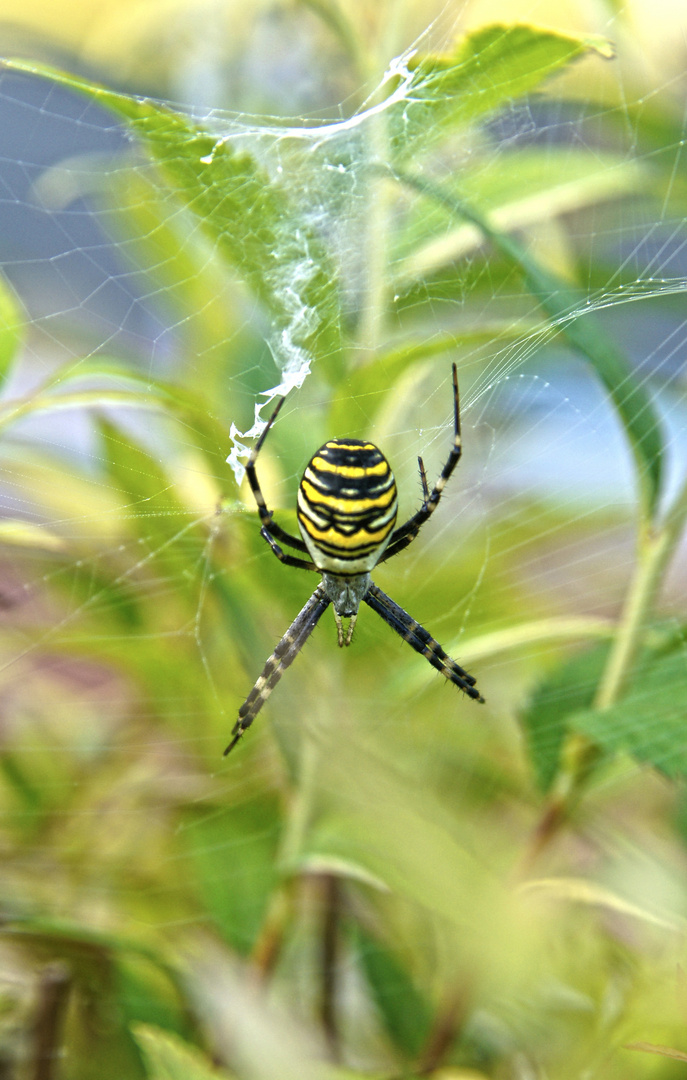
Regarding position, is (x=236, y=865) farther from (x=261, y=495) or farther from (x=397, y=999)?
(x=261, y=495)

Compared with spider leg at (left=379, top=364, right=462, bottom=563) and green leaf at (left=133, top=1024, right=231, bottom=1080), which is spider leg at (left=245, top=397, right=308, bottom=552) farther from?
green leaf at (left=133, top=1024, right=231, bottom=1080)

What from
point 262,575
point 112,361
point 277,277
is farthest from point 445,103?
point 262,575

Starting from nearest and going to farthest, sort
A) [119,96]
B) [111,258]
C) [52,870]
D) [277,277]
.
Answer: [119,96], [277,277], [52,870], [111,258]

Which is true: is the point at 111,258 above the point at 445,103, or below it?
below

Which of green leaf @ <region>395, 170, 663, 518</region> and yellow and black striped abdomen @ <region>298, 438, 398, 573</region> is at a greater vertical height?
green leaf @ <region>395, 170, 663, 518</region>

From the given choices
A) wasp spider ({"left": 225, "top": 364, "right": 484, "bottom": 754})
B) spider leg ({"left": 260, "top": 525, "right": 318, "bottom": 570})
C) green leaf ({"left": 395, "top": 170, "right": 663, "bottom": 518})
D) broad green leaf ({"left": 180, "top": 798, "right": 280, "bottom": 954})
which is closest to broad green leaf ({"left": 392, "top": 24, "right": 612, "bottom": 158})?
green leaf ({"left": 395, "top": 170, "right": 663, "bottom": 518})

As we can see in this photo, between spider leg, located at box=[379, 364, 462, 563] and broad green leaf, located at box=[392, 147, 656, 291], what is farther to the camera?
spider leg, located at box=[379, 364, 462, 563]

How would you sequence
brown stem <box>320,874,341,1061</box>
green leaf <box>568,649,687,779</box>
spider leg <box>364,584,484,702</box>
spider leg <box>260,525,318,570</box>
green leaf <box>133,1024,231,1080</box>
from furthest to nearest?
spider leg <box>364,584,484,702</box>, brown stem <box>320,874,341,1061</box>, spider leg <box>260,525,318,570</box>, green leaf <box>568,649,687,779</box>, green leaf <box>133,1024,231,1080</box>

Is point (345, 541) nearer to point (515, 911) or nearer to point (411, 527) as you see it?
point (411, 527)

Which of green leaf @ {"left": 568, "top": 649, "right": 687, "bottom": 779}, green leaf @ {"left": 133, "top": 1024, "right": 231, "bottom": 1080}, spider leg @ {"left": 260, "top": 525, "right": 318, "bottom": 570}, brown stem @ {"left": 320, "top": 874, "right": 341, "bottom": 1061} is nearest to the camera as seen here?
green leaf @ {"left": 133, "top": 1024, "right": 231, "bottom": 1080}
